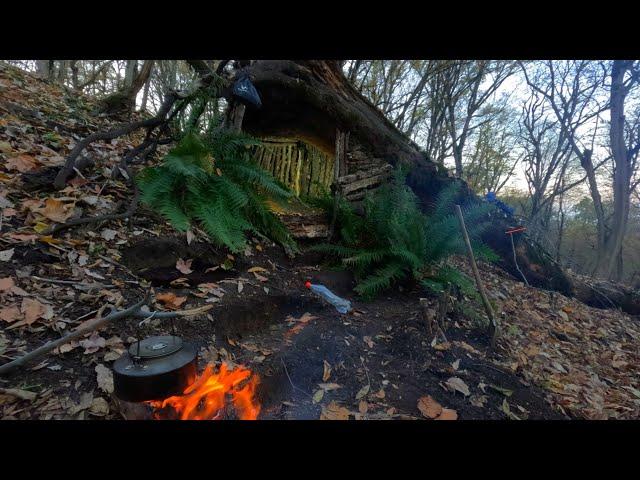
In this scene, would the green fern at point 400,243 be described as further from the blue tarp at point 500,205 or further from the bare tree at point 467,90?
the bare tree at point 467,90

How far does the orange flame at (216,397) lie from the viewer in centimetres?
181

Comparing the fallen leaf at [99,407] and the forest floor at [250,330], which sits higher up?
the forest floor at [250,330]

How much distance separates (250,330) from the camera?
3.13m

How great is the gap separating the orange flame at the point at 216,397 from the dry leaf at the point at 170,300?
791 millimetres

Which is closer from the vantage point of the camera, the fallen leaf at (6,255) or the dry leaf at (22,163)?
the fallen leaf at (6,255)

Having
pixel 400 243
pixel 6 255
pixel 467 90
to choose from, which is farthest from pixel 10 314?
pixel 467 90

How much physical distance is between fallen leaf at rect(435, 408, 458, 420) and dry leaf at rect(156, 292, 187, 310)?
2.42 meters

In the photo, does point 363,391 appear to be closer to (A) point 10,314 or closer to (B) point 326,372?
(B) point 326,372

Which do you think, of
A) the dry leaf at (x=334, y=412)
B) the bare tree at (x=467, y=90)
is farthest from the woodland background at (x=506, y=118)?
the dry leaf at (x=334, y=412)

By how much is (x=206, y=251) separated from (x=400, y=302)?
270 cm

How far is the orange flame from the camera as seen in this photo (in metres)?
1.81

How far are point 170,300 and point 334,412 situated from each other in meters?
1.80
